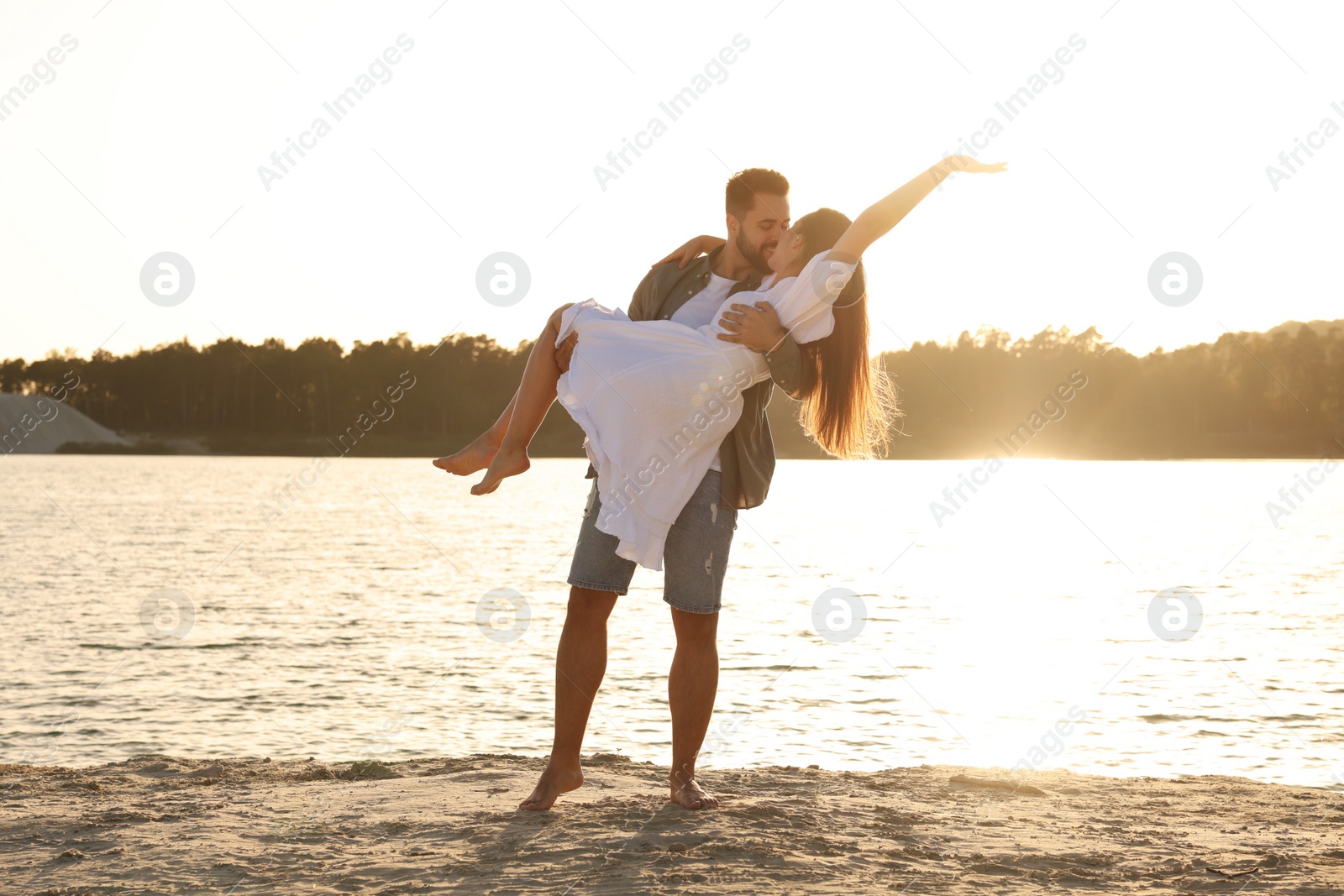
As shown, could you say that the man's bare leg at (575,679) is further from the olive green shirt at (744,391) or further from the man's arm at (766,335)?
the man's arm at (766,335)

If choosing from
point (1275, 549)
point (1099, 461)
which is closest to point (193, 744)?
point (1275, 549)

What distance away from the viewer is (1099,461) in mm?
126125

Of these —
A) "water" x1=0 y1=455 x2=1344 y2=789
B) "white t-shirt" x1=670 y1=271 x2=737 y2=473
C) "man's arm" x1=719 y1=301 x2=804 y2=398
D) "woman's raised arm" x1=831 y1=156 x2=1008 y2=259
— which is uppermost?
"woman's raised arm" x1=831 y1=156 x2=1008 y2=259

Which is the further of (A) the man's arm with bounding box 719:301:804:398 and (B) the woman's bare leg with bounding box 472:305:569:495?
(B) the woman's bare leg with bounding box 472:305:569:495

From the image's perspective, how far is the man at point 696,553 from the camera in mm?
4184

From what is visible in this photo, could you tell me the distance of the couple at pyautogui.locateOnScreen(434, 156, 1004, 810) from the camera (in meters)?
4.07

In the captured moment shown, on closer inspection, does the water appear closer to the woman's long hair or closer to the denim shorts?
the denim shorts

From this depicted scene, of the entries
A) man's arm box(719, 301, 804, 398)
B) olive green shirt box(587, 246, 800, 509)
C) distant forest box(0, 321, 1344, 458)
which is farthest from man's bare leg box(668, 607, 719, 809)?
distant forest box(0, 321, 1344, 458)

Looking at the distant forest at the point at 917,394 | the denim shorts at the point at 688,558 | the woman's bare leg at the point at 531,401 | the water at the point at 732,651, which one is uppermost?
the distant forest at the point at 917,394

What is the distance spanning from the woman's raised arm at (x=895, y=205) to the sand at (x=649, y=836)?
82.9 inches

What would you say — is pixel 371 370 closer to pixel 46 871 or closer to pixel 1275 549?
pixel 1275 549

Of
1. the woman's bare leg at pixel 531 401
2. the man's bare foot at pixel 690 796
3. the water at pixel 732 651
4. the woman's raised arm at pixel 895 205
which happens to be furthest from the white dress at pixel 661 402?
the water at pixel 732 651

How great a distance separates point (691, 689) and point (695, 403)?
3.61 feet


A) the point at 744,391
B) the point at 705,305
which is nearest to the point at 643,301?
the point at 705,305
